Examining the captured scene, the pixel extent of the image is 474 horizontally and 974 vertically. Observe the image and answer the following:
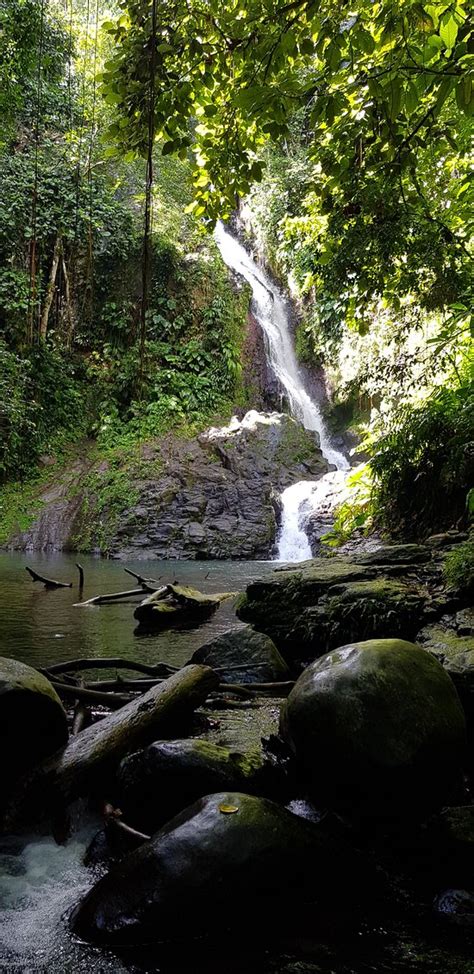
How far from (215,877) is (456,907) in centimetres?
86

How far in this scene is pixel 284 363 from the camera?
21094mm

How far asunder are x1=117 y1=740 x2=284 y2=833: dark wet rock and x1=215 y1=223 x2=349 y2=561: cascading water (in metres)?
11.5

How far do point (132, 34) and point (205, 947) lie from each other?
13.7 feet

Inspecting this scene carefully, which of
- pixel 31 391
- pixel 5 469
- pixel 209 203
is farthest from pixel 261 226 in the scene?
pixel 209 203

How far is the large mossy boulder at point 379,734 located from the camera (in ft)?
8.12

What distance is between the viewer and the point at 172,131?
3350 mm

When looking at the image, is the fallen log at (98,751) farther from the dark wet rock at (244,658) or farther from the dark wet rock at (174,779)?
the dark wet rock at (244,658)

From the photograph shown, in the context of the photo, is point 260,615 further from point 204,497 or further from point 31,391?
point 31,391

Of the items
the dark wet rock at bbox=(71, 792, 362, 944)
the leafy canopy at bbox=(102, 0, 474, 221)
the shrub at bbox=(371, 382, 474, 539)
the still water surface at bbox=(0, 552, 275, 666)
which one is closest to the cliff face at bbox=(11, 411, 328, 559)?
the still water surface at bbox=(0, 552, 275, 666)

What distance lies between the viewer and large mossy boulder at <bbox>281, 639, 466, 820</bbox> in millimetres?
2475

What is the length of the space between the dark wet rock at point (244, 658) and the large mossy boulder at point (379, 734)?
1422mm

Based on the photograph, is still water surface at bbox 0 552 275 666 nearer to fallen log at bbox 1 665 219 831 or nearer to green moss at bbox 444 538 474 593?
fallen log at bbox 1 665 219 831

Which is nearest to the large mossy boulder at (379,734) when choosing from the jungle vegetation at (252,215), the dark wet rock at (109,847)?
the dark wet rock at (109,847)

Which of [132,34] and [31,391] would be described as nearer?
[132,34]
